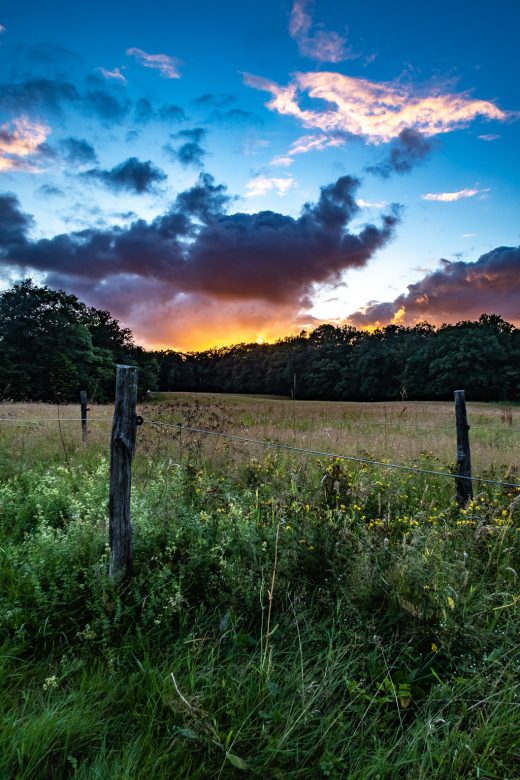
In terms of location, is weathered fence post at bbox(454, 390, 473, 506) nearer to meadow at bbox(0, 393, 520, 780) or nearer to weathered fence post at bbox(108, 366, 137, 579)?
meadow at bbox(0, 393, 520, 780)

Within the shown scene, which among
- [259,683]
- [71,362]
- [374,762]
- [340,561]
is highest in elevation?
[71,362]

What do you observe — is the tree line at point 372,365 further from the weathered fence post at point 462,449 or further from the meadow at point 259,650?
the meadow at point 259,650

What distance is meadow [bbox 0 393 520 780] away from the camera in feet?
7.32

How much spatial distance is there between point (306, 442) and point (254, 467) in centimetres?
376

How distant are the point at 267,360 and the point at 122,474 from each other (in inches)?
3080

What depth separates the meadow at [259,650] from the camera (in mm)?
2232

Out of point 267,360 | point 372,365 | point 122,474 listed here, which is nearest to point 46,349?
point 267,360

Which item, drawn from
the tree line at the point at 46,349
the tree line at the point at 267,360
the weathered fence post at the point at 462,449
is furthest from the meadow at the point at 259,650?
the tree line at the point at 46,349

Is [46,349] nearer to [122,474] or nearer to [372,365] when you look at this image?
[372,365]

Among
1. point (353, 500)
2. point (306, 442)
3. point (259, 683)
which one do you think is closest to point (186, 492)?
point (353, 500)

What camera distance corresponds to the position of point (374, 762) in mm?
2199

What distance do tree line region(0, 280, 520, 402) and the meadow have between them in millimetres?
30858

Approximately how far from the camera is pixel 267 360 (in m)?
81.5

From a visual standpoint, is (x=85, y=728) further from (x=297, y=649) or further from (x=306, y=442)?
(x=306, y=442)
